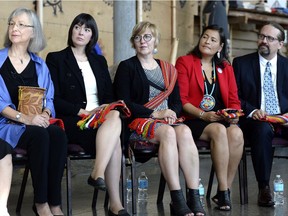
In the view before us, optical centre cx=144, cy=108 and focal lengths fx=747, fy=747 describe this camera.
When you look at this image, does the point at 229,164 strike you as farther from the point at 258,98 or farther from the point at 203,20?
the point at 203,20

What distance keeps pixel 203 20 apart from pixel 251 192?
13.7 ft

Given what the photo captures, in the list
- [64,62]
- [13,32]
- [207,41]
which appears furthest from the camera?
[207,41]

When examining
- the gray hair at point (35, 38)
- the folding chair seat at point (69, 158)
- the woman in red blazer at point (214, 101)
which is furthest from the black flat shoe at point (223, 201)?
the gray hair at point (35, 38)

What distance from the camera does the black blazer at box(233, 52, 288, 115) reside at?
6039 mm

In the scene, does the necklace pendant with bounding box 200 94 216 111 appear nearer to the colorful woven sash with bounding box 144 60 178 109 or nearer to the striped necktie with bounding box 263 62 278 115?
the colorful woven sash with bounding box 144 60 178 109

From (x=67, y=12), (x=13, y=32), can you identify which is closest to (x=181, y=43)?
(x=67, y=12)

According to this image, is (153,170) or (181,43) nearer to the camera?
(153,170)

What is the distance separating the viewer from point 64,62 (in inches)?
208

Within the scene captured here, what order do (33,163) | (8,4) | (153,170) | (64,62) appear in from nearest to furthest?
1. (33,163)
2. (64,62)
3. (8,4)
4. (153,170)

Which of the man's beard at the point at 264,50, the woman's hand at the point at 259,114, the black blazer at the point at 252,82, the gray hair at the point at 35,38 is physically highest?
the gray hair at the point at 35,38

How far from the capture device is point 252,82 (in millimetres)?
6047

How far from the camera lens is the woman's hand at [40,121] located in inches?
185

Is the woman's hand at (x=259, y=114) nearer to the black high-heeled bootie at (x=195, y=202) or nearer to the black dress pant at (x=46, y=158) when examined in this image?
the black high-heeled bootie at (x=195, y=202)

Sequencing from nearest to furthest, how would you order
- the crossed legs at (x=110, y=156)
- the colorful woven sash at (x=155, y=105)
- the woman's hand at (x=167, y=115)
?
the crossed legs at (x=110, y=156), the colorful woven sash at (x=155, y=105), the woman's hand at (x=167, y=115)
